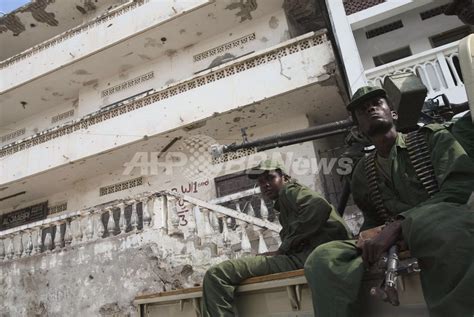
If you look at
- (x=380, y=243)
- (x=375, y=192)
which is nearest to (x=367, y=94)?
(x=375, y=192)

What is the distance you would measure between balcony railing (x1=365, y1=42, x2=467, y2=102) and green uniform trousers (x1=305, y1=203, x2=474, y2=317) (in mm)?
5211

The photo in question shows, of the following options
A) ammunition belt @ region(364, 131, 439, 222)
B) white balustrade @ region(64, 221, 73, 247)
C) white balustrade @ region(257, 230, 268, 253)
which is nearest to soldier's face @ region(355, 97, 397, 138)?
ammunition belt @ region(364, 131, 439, 222)

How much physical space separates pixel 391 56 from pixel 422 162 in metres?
7.64

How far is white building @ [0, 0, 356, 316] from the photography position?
5.00 m

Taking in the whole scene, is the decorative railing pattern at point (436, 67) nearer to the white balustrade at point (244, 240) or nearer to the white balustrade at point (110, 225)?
the white balustrade at point (244, 240)

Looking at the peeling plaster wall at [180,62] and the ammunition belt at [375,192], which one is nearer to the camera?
the ammunition belt at [375,192]

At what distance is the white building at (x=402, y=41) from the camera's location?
607 cm

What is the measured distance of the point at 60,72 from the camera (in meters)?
10.6

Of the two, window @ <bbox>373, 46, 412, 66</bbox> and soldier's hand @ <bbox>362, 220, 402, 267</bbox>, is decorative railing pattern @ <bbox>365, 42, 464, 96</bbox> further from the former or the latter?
soldier's hand @ <bbox>362, 220, 402, 267</bbox>

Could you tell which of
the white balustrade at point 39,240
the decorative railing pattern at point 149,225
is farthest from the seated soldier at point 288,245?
the white balustrade at point 39,240

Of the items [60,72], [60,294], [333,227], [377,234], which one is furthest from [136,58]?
[377,234]

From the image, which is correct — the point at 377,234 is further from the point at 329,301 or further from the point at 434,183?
the point at 434,183

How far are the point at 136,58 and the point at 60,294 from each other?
7418 mm

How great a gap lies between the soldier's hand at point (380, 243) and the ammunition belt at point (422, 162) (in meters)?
0.41
